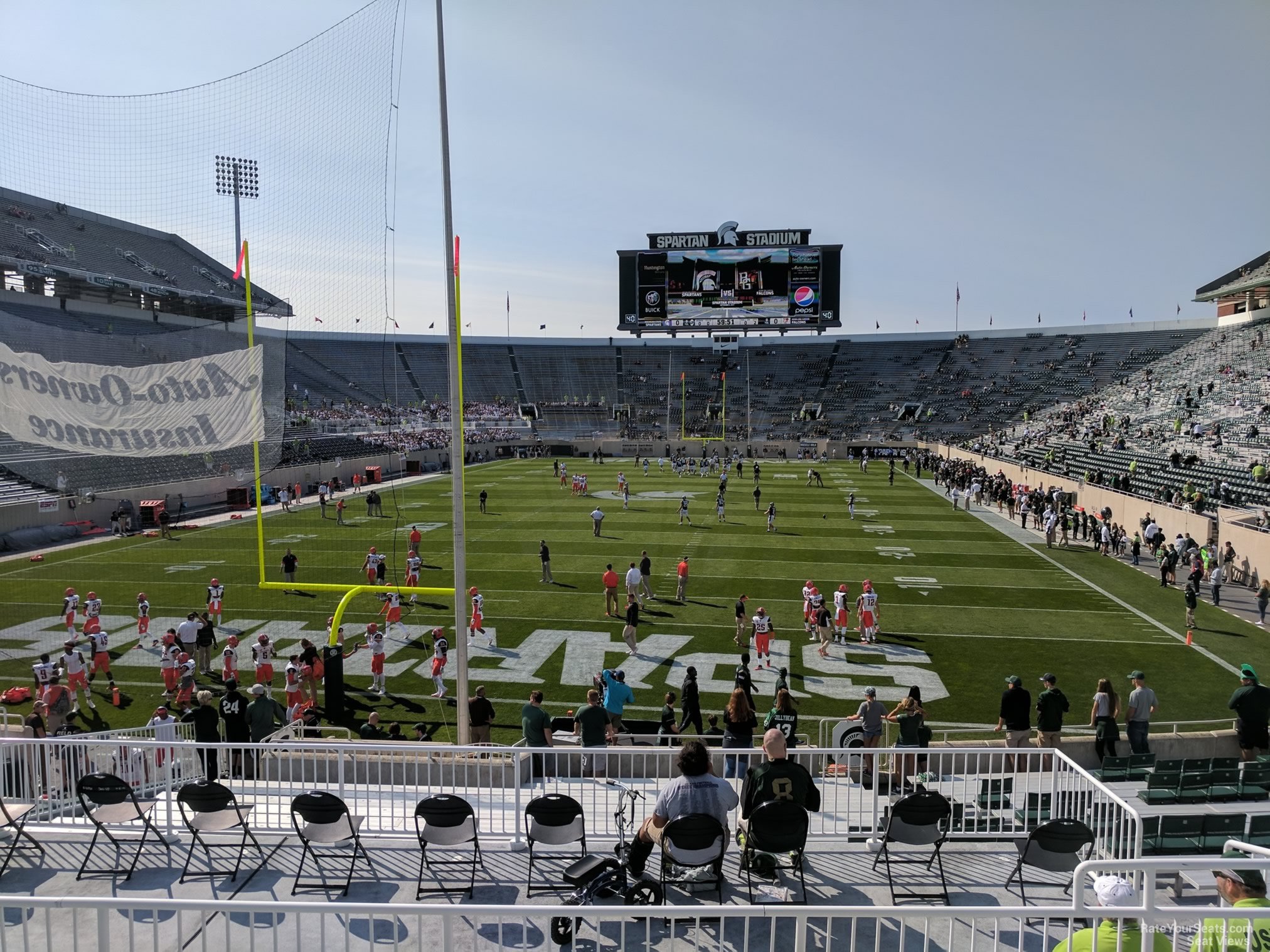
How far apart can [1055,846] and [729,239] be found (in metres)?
50.7

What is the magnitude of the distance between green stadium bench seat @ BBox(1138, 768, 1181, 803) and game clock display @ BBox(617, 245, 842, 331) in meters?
47.1

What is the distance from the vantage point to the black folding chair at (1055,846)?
5.64 meters

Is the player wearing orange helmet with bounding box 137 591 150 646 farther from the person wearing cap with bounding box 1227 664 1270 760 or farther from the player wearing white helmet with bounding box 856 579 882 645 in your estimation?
the person wearing cap with bounding box 1227 664 1270 760

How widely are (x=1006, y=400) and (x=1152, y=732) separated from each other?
60.2 meters

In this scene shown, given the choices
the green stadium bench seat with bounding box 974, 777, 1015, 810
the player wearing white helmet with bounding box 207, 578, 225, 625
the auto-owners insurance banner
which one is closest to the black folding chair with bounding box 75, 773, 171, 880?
the auto-owners insurance banner

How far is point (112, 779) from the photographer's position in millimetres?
6219

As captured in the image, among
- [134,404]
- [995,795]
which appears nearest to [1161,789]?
[995,795]

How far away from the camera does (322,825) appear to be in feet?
19.7

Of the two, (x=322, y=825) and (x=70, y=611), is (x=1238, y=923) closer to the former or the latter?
(x=322, y=825)

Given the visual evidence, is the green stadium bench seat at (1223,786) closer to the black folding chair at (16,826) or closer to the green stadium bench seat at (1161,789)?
the green stadium bench seat at (1161,789)

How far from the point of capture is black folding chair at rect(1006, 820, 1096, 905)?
222 inches

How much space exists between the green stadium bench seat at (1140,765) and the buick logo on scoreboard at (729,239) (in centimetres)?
4745

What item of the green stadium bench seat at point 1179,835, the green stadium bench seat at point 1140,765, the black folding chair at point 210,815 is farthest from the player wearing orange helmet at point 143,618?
the green stadium bench seat at point 1179,835

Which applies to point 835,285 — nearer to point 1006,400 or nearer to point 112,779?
point 1006,400
